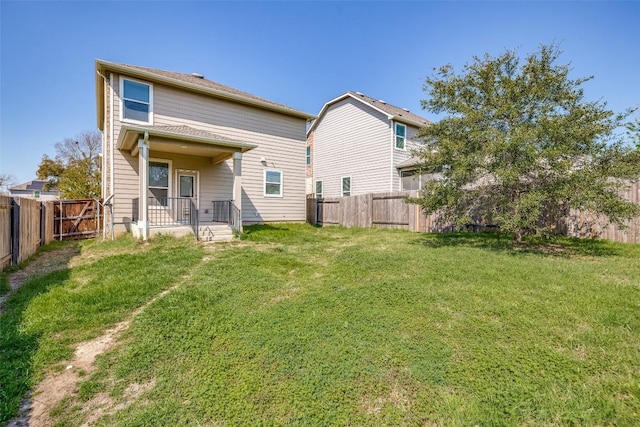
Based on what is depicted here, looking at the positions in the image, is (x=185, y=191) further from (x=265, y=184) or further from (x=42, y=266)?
(x=42, y=266)

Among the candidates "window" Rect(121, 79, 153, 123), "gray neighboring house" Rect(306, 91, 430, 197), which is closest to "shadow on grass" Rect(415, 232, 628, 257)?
"gray neighboring house" Rect(306, 91, 430, 197)

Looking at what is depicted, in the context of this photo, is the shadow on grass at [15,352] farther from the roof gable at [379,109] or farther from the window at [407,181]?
the roof gable at [379,109]

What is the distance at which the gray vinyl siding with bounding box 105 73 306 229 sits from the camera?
1009cm

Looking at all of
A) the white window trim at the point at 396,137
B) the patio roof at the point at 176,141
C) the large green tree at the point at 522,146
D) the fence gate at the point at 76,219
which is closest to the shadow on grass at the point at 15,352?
the patio roof at the point at 176,141

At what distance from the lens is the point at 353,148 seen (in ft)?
58.6

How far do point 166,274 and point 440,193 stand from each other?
679 cm

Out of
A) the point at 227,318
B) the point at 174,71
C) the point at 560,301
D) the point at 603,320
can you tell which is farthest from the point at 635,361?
the point at 174,71

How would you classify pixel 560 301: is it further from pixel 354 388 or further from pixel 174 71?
pixel 174 71

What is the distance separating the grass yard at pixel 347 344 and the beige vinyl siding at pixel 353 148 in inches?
Result: 449

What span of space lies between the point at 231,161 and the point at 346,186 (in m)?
8.00

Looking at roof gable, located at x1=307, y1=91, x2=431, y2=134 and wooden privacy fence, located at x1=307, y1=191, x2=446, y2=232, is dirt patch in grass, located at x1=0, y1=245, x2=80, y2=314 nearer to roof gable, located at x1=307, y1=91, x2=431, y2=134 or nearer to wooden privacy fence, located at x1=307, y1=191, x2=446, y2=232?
wooden privacy fence, located at x1=307, y1=191, x2=446, y2=232

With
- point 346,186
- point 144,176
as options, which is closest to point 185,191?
point 144,176

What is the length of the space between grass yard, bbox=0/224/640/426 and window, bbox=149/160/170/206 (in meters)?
5.12

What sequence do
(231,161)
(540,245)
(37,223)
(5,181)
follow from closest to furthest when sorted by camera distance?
(540,245) < (37,223) < (231,161) < (5,181)
